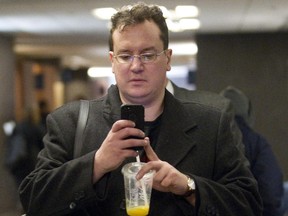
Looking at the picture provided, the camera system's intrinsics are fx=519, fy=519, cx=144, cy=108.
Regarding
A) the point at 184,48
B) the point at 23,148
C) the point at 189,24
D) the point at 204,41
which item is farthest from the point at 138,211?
the point at 184,48

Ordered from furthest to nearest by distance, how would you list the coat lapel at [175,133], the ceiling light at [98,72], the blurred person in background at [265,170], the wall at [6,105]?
the ceiling light at [98,72] < the wall at [6,105] < the blurred person in background at [265,170] < the coat lapel at [175,133]

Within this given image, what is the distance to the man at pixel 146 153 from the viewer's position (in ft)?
5.11

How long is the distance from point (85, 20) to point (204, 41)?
279 centimetres

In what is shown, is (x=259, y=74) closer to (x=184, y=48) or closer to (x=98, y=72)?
(x=184, y=48)

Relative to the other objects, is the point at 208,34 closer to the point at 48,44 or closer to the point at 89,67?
the point at 48,44

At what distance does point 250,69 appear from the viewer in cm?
984

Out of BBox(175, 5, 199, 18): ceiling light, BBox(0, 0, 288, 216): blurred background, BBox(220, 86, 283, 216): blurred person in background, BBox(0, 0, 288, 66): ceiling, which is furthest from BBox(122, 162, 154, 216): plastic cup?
BBox(175, 5, 199, 18): ceiling light

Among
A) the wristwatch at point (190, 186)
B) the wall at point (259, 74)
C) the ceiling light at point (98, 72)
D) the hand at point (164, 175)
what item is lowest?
the ceiling light at point (98, 72)

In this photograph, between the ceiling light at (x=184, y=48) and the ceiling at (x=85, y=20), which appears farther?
the ceiling light at (x=184, y=48)

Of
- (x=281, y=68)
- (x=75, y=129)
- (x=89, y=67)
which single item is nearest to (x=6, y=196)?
(x=281, y=68)

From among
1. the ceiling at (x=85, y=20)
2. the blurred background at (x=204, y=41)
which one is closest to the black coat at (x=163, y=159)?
the ceiling at (x=85, y=20)

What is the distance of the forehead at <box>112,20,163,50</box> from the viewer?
1.62 metres

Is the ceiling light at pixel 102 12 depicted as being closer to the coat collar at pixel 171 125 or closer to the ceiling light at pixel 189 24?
the ceiling light at pixel 189 24

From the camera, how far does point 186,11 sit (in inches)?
291
